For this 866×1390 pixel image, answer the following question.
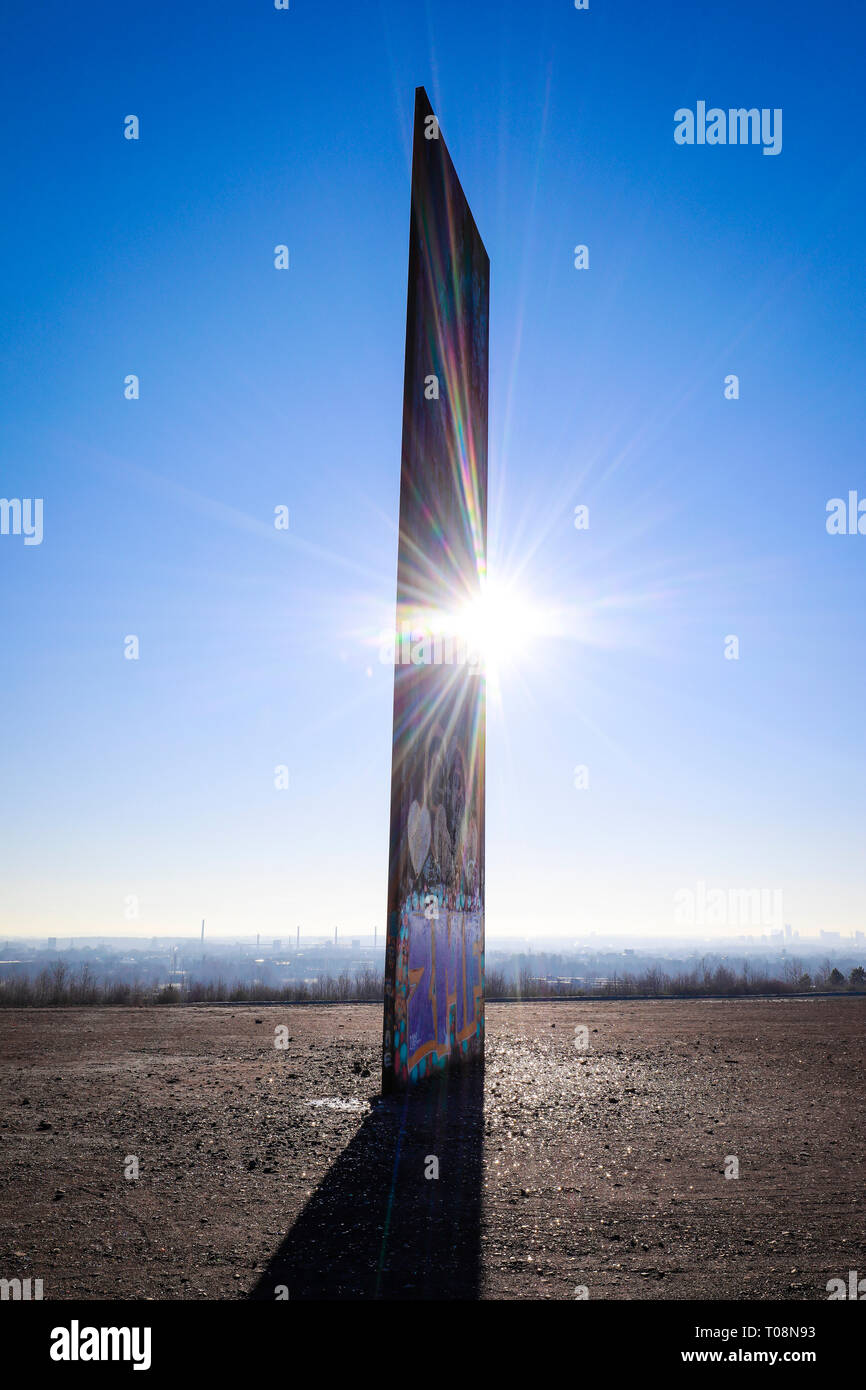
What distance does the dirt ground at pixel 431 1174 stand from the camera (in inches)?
180

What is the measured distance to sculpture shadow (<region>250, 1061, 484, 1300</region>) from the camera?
443cm

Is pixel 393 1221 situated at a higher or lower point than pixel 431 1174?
higher

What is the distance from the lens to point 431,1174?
6602mm

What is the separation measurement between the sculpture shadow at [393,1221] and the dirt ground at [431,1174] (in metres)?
0.02

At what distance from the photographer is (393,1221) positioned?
5.53m

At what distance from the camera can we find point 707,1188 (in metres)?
6.14

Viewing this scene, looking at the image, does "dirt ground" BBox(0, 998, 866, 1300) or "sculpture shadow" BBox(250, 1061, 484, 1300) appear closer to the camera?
"sculpture shadow" BBox(250, 1061, 484, 1300)

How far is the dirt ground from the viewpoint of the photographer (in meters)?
Result: 4.57

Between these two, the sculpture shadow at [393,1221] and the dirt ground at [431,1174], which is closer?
the sculpture shadow at [393,1221]

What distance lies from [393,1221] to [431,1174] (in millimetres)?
1129

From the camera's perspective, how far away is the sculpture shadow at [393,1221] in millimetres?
4426

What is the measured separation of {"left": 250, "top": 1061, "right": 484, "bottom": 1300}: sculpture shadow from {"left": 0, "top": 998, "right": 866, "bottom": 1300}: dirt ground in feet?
0.06

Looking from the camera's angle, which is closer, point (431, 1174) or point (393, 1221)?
point (393, 1221)
